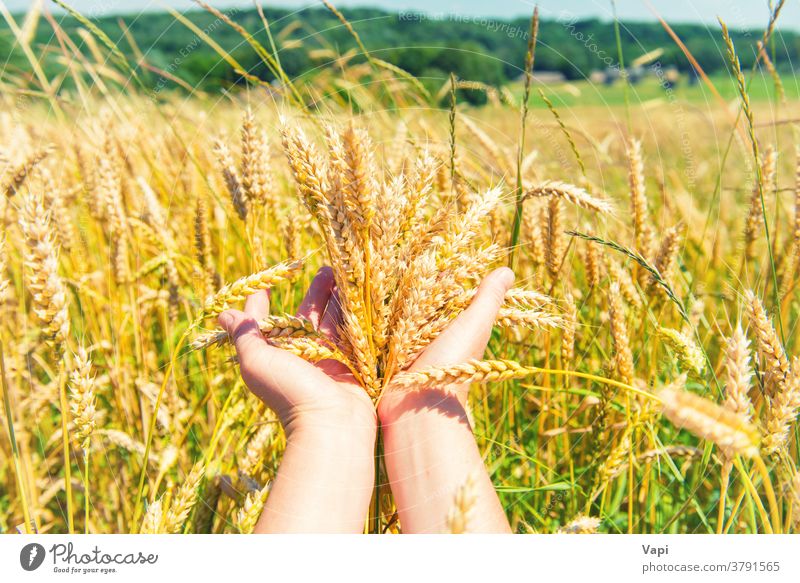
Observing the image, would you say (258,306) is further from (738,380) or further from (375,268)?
(738,380)

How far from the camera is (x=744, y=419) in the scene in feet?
2.71

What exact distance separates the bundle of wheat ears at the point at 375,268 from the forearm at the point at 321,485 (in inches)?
5.2

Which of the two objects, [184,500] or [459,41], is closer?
[184,500]

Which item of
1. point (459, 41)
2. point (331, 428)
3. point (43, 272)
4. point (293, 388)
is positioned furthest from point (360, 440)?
point (459, 41)

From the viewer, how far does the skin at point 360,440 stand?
3.19ft

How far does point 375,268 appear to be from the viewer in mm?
905

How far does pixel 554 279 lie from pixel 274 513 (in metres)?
0.88

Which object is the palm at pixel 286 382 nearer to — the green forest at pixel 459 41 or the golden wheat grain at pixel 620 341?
the golden wheat grain at pixel 620 341

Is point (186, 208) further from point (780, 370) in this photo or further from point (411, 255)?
point (780, 370)

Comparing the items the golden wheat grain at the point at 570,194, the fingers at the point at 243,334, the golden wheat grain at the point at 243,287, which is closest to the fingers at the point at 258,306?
the fingers at the point at 243,334
